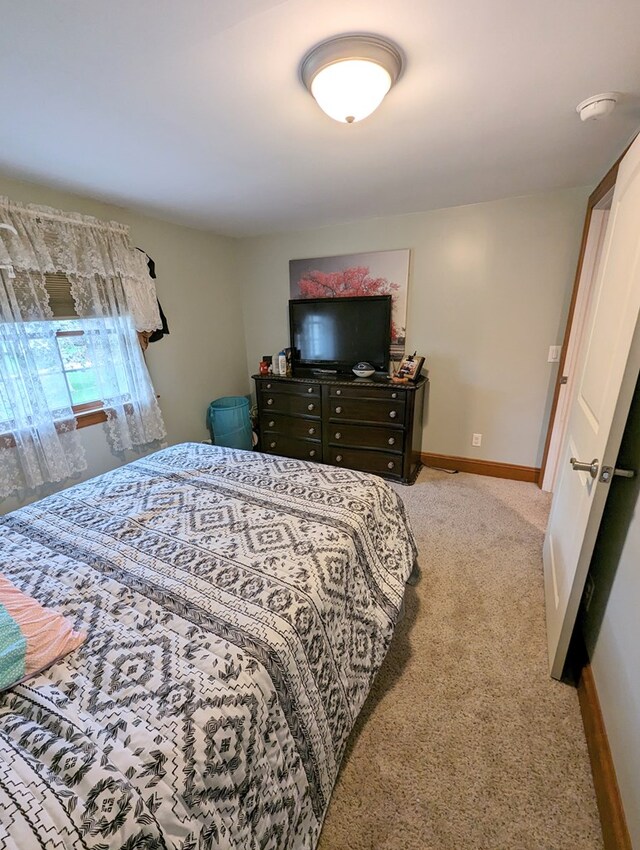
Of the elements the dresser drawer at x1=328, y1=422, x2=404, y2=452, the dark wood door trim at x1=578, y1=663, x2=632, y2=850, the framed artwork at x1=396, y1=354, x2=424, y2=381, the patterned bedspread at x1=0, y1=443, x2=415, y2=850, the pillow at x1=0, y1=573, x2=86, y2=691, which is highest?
the framed artwork at x1=396, y1=354, x2=424, y2=381

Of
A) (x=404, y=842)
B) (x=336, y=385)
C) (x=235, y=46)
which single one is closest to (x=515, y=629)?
(x=404, y=842)

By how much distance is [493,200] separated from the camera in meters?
2.62

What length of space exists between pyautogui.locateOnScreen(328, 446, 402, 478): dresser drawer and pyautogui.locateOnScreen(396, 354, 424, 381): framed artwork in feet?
2.20

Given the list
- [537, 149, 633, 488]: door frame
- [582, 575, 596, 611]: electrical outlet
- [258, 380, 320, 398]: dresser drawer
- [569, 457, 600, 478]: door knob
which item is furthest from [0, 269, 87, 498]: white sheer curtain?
[537, 149, 633, 488]: door frame

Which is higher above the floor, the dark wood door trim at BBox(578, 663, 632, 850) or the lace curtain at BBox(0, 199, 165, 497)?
the lace curtain at BBox(0, 199, 165, 497)

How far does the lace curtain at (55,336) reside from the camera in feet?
6.67

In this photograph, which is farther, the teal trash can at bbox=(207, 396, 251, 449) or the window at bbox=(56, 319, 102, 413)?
the teal trash can at bbox=(207, 396, 251, 449)

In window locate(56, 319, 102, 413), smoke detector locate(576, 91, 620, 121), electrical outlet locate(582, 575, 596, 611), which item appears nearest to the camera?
smoke detector locate(576, 91, 620, 121)

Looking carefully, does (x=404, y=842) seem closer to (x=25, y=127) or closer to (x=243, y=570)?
(x=243, y=570)

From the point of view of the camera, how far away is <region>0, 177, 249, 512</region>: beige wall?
8.87 feet

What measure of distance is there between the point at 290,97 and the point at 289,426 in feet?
7.88

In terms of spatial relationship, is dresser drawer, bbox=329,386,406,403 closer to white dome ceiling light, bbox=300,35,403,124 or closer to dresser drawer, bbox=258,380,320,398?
dresser drawer, bbox=258,380,320,398

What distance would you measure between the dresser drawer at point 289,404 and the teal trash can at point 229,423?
9.1 inches

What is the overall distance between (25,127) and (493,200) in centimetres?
281
